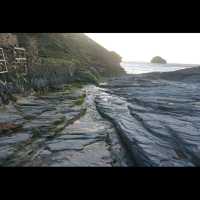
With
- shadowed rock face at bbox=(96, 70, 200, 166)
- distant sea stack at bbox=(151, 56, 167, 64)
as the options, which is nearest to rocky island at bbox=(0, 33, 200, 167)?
shadowed rock face at bbox=(96, 70, 200, 166)

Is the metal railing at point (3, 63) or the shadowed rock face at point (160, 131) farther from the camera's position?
the metal railing at point (3, 63)

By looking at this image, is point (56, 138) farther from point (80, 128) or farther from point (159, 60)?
point (159, 60)

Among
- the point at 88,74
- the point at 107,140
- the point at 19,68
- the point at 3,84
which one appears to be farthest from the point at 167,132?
the point at 88,74

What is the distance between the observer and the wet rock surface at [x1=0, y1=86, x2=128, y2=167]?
19.6ft

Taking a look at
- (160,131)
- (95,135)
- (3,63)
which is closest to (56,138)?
(95,135)

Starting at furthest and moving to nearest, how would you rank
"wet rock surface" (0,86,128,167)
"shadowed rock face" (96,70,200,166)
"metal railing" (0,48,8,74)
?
"metal railing" (0,48,8,74) → "shadowed rock face" (96,70,200,166) → "wet rock surface" (0,86,128,167)

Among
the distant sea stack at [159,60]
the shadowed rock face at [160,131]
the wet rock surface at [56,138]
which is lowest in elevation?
the shadowed rock face at [160,131]

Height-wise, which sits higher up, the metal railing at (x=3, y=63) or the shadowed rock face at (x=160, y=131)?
the metal railing at (x=3, y=63)

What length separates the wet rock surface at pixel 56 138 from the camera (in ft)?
19.6

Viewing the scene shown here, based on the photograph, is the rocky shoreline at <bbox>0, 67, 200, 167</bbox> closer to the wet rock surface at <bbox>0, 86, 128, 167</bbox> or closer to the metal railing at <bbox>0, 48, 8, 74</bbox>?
the wet rock surface at <bbox>0, 86, 128, 167</bbox>

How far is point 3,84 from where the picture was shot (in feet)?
40.3

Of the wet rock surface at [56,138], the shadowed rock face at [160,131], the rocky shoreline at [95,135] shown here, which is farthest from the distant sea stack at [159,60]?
the wet rock surface at [56,138]

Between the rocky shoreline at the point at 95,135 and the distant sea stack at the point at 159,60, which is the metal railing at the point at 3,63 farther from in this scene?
the distant sea stack at the point at 159,60
